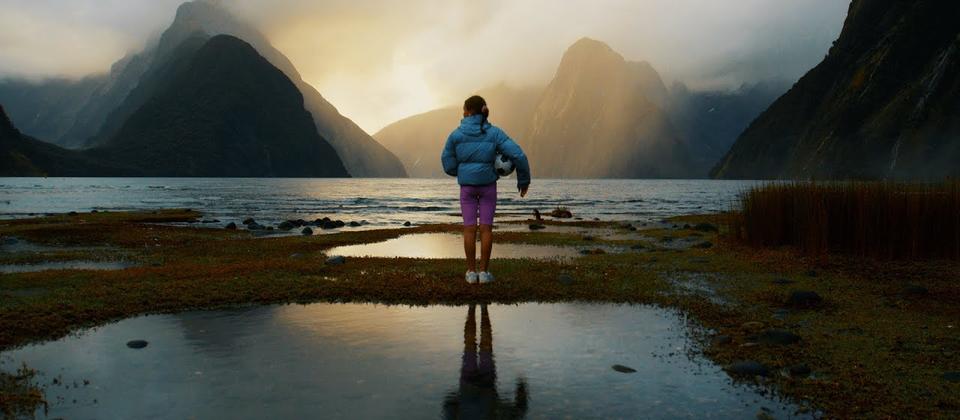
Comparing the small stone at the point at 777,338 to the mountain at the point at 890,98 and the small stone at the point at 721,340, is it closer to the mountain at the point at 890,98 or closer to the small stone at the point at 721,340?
the small stone at the point at 721,340

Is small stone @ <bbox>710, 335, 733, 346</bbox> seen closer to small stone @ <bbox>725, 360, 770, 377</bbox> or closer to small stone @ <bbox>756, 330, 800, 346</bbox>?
small stone @ <bbox>756, 330, 800, 346</bbox>

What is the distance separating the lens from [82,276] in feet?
45.7

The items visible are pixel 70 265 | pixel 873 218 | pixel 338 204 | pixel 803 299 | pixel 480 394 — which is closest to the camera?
pixel 480 394

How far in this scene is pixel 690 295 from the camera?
12.0 meters

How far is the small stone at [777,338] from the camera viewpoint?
8188 mm

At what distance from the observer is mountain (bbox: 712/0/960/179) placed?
10600cm

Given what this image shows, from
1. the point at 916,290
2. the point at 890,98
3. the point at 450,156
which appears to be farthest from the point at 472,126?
the point at 890,98

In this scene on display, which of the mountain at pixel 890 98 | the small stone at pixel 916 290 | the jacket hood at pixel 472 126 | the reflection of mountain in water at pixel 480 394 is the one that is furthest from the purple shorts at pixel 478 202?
the mountain at pixel 890 98

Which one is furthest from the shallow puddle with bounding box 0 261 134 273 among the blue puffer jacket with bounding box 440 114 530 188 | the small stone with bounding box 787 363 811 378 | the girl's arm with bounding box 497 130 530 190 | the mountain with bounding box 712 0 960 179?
the mountain with bounding box 712 0 960 179

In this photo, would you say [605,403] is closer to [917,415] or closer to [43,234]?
[917,415]

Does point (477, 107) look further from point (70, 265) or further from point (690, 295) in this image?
point (70, 265)

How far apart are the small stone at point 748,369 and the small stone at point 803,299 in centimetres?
442

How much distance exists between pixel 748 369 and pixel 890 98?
15073cm

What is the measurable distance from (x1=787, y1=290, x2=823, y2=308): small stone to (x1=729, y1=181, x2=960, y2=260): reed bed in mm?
6177
